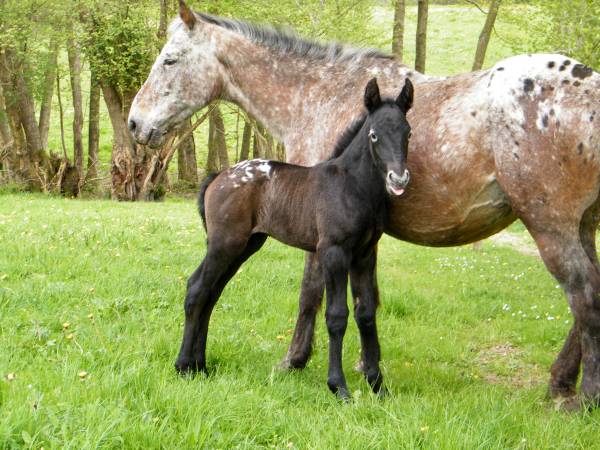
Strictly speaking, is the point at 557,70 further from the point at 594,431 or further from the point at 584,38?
the point at 584,38

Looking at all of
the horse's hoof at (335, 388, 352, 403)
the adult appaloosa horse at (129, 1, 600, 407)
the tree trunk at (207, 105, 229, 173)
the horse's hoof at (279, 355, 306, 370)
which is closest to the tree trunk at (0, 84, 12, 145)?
the tree trunk at (207, 105, 229, 173)

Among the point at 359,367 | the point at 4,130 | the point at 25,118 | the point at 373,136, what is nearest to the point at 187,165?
the point at 25,118

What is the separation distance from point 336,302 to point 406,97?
1.58 m

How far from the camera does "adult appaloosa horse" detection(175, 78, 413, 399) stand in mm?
4441

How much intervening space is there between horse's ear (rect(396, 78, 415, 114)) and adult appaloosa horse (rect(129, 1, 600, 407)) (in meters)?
0.28

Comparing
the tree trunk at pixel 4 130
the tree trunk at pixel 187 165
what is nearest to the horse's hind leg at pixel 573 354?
the tree trunk at pixel 4 130

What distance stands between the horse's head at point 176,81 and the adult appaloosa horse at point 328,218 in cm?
111

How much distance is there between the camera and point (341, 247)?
14.7 ft

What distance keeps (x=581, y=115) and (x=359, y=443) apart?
2.63 metres

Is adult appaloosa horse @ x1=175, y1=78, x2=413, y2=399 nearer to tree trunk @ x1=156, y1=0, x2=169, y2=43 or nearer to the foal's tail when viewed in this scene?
the foal's tail

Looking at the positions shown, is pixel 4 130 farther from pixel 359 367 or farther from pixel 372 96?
pixel 372 96

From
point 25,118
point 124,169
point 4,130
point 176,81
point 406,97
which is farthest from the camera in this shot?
point 4,130

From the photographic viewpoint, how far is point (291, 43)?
19.7 feet

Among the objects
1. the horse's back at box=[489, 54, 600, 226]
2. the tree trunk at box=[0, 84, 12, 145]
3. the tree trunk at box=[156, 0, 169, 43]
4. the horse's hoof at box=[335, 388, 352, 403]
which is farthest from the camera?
the tree trunk at box=[0, 84, 12, 145]
